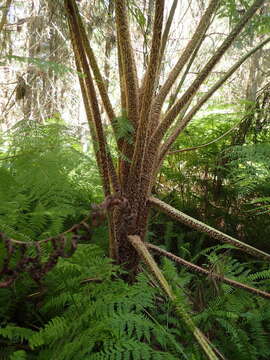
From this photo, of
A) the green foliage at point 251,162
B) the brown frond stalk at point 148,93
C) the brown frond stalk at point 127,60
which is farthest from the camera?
the green foliage at point 251,162

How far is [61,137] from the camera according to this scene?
1.46 metres

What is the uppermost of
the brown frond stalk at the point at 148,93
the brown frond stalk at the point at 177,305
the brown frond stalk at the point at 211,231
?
the brown frond stalk at the point at 148,93

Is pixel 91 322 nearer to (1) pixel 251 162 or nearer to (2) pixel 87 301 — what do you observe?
(2) pixel 87 301

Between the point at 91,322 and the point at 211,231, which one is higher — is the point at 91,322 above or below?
below

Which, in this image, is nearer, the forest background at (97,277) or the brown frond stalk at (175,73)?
the forest background at (97,277)

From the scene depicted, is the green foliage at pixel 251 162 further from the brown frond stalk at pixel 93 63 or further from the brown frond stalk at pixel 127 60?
the brown frond stalk at pixel 93 63

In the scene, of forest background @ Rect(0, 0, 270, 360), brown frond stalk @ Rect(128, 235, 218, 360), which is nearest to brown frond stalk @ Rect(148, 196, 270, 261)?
forest background @ Rect(0, 0, 270, 360)

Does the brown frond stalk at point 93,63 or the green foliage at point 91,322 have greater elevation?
the brown frond stalk at point 93,63

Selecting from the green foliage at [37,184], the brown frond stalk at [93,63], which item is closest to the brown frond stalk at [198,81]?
the brown frond stalk at [93,63]

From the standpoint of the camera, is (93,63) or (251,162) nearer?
(93,63)

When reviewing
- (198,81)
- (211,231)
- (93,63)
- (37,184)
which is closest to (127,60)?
(93,63)

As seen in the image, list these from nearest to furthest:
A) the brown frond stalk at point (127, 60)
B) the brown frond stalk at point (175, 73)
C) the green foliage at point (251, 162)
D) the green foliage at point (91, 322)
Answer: the green foliage at point (91, 322) < the brown frond stalk at point (127, 60) < the brown frond stalk at point (175, 73) < the green foliage at point (251, 162)

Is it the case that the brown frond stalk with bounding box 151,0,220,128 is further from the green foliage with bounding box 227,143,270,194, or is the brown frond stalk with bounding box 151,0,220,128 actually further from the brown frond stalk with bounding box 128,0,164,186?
the green foliage with bounding box 227,143,270,194

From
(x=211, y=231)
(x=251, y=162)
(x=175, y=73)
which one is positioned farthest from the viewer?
(x=251, y=162)
